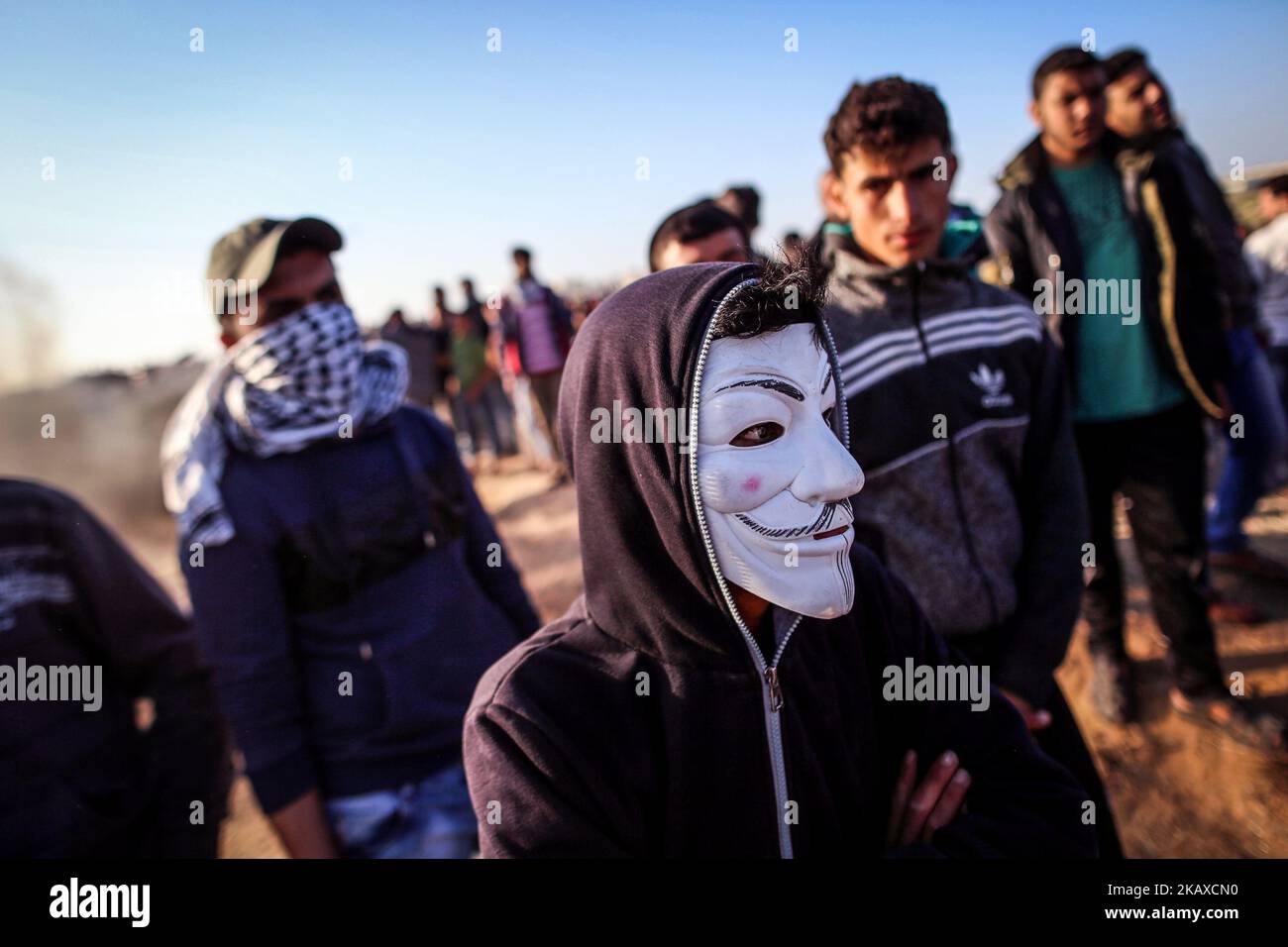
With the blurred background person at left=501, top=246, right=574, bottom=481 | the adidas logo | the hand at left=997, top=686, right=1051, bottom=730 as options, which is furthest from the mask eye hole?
the blurred background person at left=501, top=246, right=574, bottom=481

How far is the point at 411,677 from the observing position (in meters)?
1.70

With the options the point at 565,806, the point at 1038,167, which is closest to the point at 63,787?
the point at 565,806

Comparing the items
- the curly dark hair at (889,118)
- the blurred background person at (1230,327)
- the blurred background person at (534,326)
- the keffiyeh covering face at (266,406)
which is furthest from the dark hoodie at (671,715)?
the blurred background person at (534,326)

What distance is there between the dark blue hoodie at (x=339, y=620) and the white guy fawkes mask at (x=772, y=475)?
936mm

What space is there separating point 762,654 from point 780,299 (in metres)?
0.59

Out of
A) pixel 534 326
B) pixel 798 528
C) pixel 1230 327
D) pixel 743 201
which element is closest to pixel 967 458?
pixel 798 528

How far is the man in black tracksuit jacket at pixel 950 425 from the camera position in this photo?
1.71 meters

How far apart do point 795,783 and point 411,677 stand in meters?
0.97

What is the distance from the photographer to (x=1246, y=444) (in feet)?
11.5

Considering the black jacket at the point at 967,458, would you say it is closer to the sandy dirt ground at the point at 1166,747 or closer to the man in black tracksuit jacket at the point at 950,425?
the man in black tracksuit jacket at the point at 950,425

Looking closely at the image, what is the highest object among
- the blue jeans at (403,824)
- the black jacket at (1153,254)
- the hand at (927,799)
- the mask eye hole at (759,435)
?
the black jacket at (1153,254)

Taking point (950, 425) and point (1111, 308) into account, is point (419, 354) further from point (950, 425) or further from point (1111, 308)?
point (950, 425)

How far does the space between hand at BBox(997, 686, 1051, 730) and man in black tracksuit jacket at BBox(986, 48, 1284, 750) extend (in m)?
1.45
